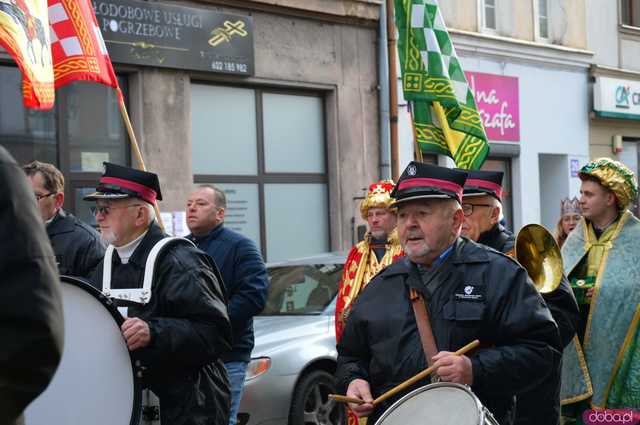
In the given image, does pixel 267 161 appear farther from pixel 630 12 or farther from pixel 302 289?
pixel 630 12

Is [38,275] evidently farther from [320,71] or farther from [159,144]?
[320,71]

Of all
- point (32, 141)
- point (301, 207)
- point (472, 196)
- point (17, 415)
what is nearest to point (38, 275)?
point (17, 415)

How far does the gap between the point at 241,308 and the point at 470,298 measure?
118 inches

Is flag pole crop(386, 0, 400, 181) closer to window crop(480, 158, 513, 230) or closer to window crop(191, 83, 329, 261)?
window crop(191, 83, 329, 261)

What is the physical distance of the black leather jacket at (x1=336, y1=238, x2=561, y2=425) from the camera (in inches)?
160

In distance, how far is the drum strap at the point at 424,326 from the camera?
13.4 ft

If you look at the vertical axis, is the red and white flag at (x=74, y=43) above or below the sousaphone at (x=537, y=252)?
above

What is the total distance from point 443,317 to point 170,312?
1.27m

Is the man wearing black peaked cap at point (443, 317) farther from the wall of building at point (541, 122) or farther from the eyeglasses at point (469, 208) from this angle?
the wall of building at point (541, 122)

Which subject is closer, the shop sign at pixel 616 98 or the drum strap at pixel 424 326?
the drum strap at pixel 424 326

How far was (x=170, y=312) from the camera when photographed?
4.80 meters

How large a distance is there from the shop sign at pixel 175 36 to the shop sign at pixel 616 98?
922cm

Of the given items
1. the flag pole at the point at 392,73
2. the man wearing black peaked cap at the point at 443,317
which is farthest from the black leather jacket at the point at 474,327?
the flag pole at the point at 392,73

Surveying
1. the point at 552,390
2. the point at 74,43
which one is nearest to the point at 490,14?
the point at 74,43
